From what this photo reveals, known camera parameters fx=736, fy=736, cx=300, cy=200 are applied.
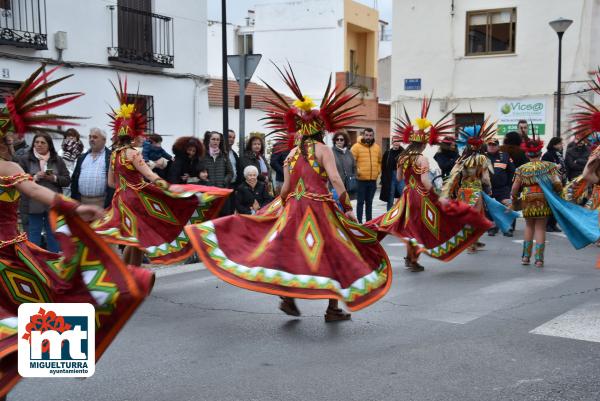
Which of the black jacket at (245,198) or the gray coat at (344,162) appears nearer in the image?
the black jacket at (245,198)

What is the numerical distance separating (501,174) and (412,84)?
11041 mm

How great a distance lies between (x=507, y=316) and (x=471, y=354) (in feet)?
4.28

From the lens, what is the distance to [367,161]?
1305 centimetres

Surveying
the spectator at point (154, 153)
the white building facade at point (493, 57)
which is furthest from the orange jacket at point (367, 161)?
the white building facade at point (493, 57)

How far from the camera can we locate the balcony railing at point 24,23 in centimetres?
1428

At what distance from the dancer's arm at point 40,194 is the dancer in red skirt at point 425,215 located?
5104mm

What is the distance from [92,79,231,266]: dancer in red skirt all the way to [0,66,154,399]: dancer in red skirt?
3322 millimetres

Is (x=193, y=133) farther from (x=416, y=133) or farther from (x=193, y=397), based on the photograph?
(x=193, y=397)

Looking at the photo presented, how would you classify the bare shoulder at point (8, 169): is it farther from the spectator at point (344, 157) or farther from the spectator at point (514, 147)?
the spectator at point (514, 147)

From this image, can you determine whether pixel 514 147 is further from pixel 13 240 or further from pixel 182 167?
pixel 13 240

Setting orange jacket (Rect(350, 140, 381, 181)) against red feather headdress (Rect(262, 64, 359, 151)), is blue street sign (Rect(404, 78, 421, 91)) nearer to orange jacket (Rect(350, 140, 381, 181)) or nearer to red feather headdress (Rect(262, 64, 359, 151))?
orange jacket (Rect(350, 140, 381, 181))

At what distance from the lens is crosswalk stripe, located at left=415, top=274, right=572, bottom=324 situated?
21.3ft

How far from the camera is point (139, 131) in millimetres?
7758

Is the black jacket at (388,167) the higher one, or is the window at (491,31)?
the window at (491,31)
